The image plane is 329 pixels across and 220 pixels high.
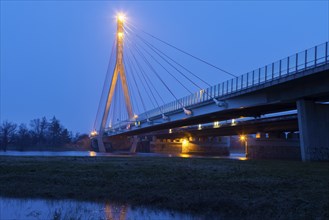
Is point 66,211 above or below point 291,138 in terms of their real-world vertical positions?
below

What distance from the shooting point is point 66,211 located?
370 inches

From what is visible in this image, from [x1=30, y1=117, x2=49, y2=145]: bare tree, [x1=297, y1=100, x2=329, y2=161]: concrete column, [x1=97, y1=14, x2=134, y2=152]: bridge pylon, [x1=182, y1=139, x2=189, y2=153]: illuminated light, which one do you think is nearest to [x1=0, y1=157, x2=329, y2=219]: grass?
[x1=297, y1=100, x2=329, y2=161]: concrete column

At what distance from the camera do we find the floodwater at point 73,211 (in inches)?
354

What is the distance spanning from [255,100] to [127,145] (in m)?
74.0

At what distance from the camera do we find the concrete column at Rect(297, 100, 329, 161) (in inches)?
1347

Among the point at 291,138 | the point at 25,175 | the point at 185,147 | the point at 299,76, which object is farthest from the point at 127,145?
the point at 25,175

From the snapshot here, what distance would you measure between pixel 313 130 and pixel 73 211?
29642 millimetres

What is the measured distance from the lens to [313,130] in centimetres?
3506

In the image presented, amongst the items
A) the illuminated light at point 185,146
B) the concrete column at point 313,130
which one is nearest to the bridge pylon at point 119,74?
the illuminated light at point 185,146

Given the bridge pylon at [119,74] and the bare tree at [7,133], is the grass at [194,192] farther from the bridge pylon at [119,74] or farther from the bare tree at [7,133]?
the bare tree at [7,133]

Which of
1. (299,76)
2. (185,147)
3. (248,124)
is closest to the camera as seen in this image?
(299,76)

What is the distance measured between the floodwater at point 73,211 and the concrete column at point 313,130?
27180 mm

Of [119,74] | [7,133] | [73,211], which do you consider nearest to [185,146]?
[119,74]

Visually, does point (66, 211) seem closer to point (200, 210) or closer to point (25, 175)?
point (200, 210)
